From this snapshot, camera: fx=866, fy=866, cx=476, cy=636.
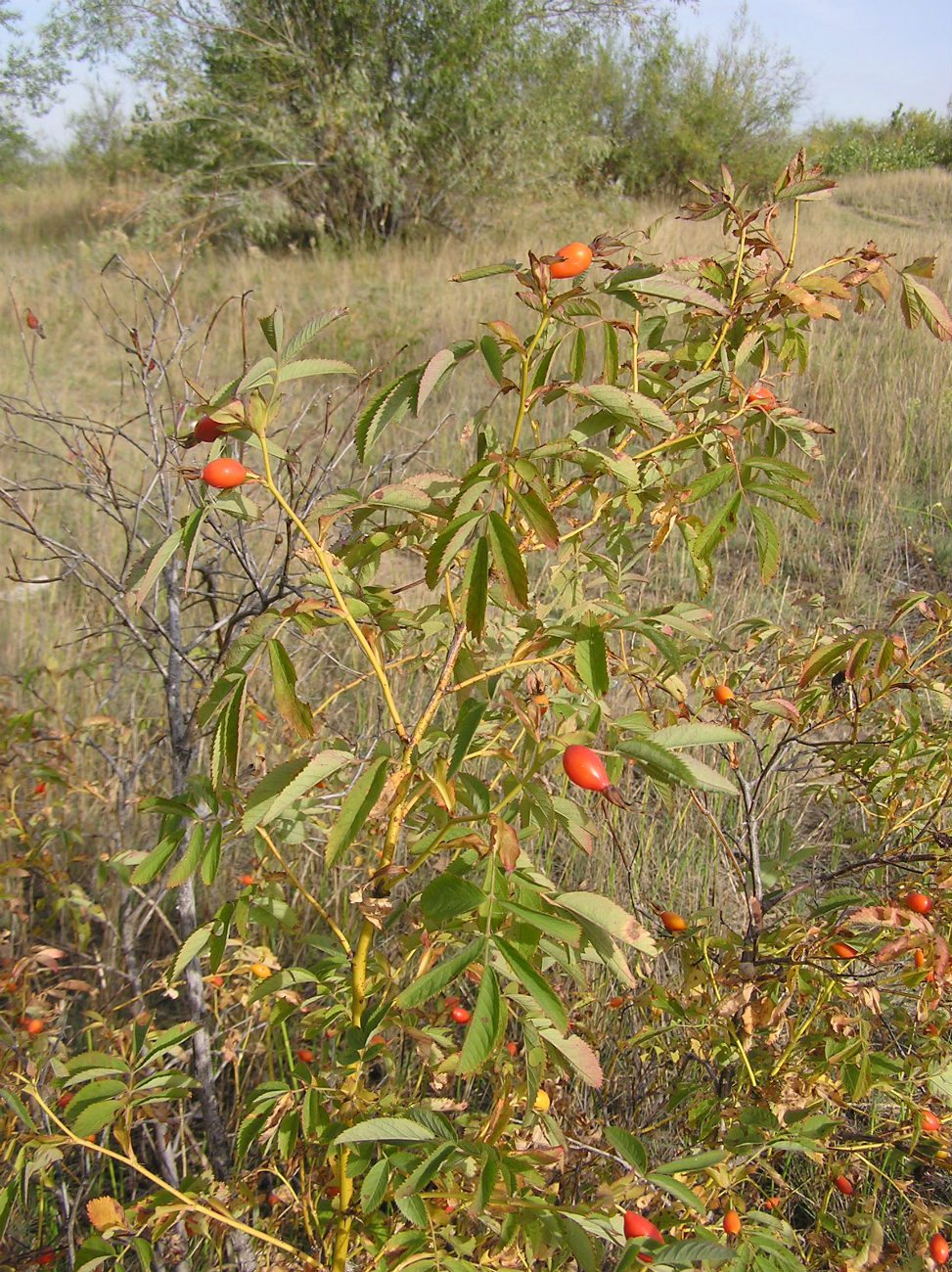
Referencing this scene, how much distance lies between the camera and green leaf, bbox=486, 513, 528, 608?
1.91ft

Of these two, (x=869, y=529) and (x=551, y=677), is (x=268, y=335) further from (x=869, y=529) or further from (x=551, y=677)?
(x=869, y=529)

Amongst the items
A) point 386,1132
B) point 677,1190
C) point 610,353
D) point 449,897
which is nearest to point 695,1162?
point 677,1190

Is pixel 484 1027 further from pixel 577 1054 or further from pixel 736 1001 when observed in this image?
pixel 736 1001

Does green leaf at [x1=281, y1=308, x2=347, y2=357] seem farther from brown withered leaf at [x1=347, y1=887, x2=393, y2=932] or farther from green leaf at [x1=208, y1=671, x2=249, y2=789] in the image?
brown withered leaf at [x1=347, y1=887, x2=393, y2=932]

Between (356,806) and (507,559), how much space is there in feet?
0.70

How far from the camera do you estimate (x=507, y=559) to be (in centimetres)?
59

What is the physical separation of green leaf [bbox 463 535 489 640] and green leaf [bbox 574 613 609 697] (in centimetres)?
10

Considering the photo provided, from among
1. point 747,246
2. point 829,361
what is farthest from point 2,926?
point 829,361

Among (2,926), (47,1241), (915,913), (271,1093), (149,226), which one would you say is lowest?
(47,1241)

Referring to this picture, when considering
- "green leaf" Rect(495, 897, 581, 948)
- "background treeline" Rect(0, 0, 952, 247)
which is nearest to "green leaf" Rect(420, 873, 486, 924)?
"green leaf" Rect(495, 897, 581, 948)

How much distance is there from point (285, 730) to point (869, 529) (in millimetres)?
2387

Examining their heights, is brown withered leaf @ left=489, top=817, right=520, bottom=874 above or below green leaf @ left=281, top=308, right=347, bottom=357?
below

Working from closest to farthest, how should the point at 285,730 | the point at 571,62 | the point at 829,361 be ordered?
the point at 285,730 < the point at 829,361 < the point at 571,62

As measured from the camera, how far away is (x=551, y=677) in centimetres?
87
